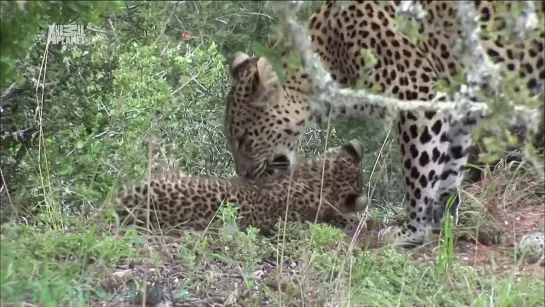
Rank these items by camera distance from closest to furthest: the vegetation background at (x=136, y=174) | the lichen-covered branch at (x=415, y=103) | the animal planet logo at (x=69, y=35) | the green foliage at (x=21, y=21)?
the lichen-covered branch at (x=415, y=103)
the green foliage at (x=21, y=21)
the vegetation background at (x=136, y=174)
the animal planet logo at (x=69, y=35)

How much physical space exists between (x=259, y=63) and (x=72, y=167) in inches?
44.7

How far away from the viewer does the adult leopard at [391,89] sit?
5121mm

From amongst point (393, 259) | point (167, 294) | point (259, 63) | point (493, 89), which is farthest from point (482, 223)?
point (493, 89)

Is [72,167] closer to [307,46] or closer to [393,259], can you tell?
[393,259]


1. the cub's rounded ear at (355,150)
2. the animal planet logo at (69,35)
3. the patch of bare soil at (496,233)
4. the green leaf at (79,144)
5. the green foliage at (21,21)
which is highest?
the green foliage at (21,21)

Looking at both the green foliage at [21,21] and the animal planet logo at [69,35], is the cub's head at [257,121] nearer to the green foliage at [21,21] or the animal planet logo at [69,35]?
the animal planet logo at [69,35]

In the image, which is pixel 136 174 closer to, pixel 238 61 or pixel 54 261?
pixel 238 61

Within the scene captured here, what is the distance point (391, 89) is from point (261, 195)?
0.85 meters

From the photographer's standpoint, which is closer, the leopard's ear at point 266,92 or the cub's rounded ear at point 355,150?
the leopard's ear at point 266,92

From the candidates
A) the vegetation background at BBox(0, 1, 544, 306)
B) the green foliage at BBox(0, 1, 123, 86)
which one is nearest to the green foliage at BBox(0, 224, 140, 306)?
the vegetation background at BBox(0, 1, 544, 306)

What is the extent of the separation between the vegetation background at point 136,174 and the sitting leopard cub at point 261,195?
0.19 m

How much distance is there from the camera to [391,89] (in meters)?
5.11

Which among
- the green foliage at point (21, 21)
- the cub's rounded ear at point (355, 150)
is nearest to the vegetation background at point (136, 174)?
the green foliage at point (21, 21)

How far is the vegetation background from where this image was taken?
13.0 feet
